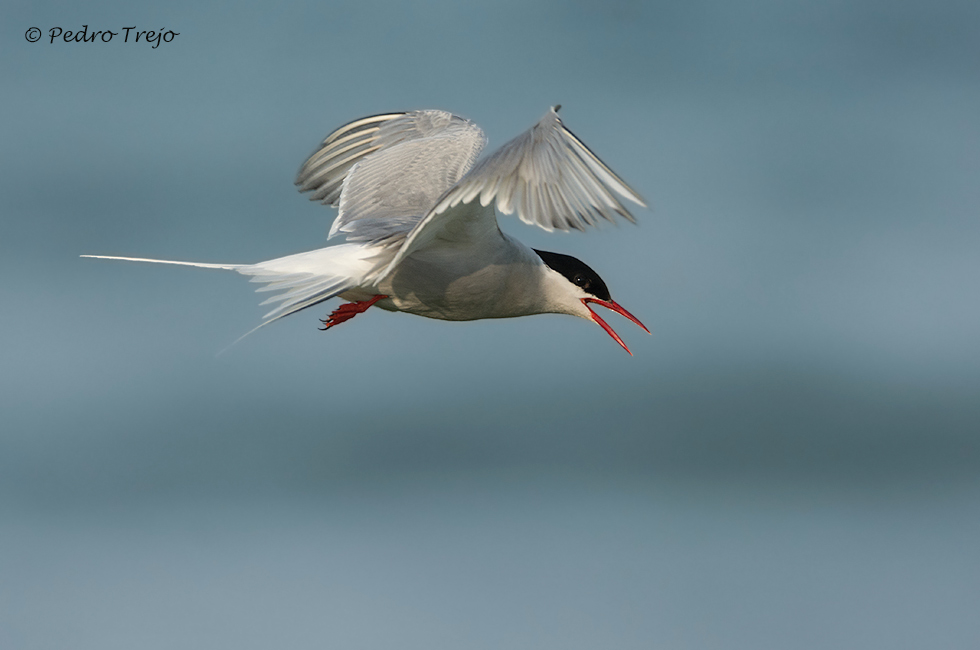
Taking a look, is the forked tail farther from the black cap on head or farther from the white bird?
the black cap on head

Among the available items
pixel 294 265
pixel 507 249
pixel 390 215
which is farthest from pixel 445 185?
pixel 294 265

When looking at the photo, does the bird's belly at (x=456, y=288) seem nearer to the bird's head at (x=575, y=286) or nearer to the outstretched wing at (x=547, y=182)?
the bird's head at (x=575, y=286)

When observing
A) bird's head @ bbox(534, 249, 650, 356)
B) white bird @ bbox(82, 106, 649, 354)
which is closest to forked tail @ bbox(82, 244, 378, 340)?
white bird @ bbox(82, 106, 649, 354)

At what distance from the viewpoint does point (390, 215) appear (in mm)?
5312

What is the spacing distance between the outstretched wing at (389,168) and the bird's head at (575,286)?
26.3 inches

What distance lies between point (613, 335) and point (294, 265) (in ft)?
5.50

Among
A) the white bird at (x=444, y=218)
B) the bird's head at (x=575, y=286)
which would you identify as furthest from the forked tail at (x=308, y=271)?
the bird's head at (x=575, y=286)

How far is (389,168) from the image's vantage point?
575 centimetres

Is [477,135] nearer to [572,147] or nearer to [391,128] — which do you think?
[391,128]

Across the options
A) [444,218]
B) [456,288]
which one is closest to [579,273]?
[456,288]

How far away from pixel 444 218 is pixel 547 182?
1.49 feet

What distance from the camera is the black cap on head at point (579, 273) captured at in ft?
17.0

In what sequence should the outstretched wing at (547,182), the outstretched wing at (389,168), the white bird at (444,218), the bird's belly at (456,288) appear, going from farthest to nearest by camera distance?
the outstretched wing at (389,168) → the bird's belly at (456,288) → the white bird at (444,218) → the outstretched wing at (547,182)

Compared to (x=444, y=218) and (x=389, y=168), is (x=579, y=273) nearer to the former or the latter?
(x=444, y=218)
